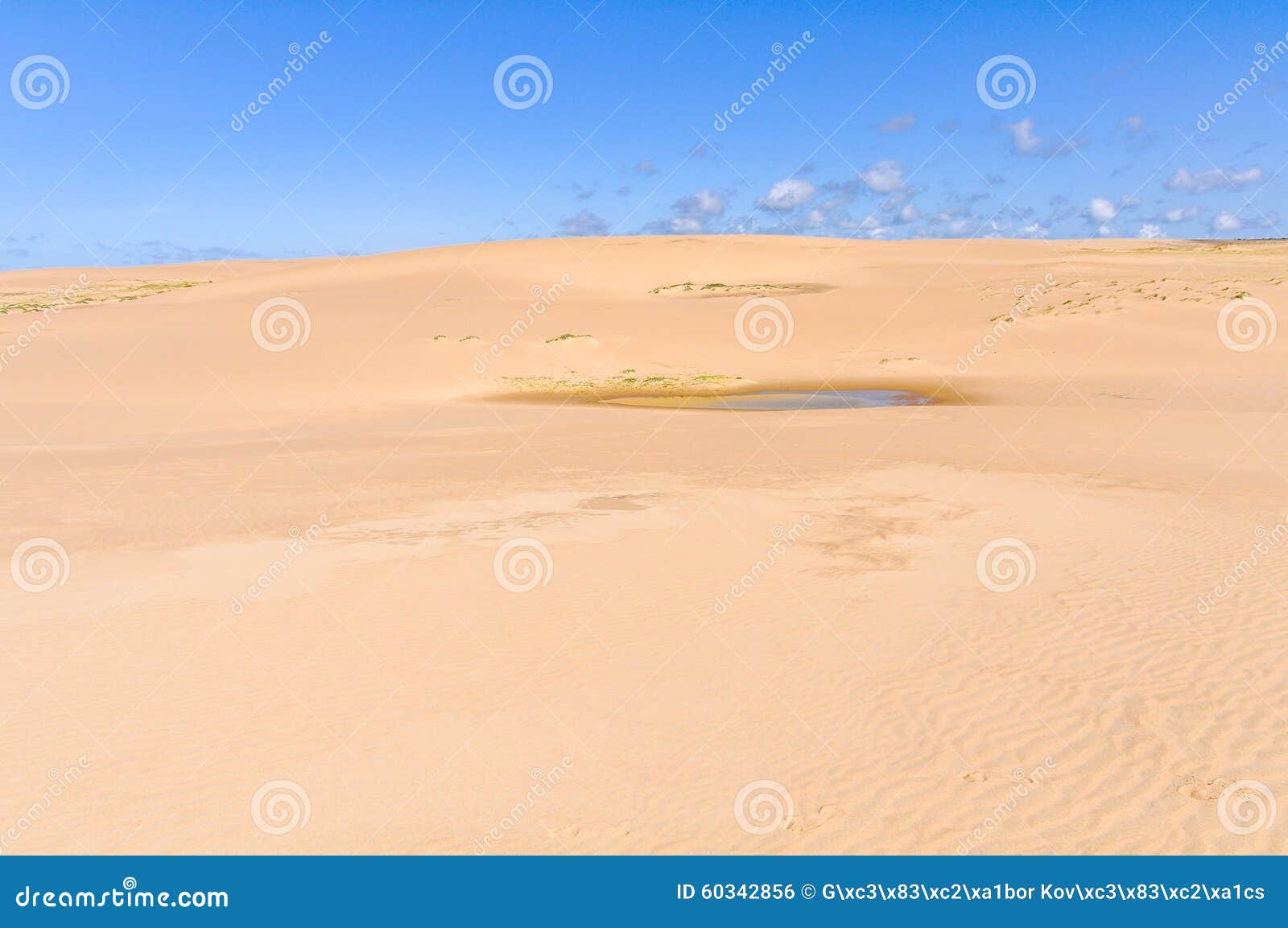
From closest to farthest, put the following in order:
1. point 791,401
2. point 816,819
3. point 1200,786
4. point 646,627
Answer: point 816,819
point 1200,786
point 646,627
point 791,401

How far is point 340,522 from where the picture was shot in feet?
39.1

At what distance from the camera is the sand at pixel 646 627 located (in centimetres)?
555

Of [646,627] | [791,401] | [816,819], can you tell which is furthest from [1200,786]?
[791,401]

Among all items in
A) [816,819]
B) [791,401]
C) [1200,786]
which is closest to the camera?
[816,819]

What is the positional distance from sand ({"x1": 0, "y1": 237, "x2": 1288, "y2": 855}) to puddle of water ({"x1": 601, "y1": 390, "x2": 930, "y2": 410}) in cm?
135

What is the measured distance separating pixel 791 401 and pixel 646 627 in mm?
15764

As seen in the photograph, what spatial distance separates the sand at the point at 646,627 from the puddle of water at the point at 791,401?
1.35 metres

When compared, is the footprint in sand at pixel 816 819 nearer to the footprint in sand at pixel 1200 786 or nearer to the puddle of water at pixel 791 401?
the footprint in sand at pixel 1200 786

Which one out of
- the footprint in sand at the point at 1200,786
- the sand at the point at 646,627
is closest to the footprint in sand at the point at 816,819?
the sand at the point at 646,627

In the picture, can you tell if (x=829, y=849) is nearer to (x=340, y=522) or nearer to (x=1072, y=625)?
(x=1072, y=625)

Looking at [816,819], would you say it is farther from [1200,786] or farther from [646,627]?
[646,627]

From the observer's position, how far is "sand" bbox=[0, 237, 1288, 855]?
5555mm

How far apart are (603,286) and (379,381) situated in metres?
21.8

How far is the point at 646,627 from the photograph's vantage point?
8414mm
